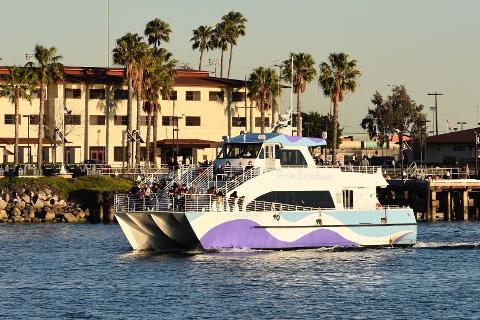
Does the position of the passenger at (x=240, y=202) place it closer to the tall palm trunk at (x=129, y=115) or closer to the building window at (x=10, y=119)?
the tall palm trunk at (x=129, y=115)

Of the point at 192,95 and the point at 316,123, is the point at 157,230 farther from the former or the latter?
the point at 316,123

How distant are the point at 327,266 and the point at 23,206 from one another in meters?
41.9

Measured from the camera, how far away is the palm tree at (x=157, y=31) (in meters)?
127

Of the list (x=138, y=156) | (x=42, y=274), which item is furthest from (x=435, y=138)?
(x=42, y=274)

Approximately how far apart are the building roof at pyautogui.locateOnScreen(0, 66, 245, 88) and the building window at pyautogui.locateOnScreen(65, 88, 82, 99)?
874mm

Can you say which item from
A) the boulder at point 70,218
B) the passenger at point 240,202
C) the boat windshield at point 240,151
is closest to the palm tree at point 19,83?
the boulder at point 70,218

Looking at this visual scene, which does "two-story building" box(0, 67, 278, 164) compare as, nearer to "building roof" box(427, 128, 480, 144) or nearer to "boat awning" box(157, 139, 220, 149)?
"boat awning" box(157, 139, 220, 149)

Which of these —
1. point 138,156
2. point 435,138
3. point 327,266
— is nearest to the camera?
point 327,266

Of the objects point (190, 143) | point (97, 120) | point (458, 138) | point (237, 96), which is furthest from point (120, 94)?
point (458, 138)

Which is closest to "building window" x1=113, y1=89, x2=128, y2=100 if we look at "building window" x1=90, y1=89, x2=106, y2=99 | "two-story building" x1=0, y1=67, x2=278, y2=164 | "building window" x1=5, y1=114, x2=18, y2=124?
"two-story building" x1=0, y1=67, x2=278, y2=164

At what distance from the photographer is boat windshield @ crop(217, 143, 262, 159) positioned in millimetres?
58719

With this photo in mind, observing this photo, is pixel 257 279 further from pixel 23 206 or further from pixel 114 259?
pixel 23 206

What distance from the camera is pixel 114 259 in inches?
2223

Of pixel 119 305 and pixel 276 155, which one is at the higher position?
pixel 276 155
